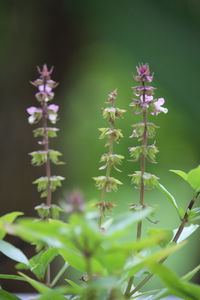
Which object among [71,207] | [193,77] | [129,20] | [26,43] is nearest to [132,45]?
[129,20]

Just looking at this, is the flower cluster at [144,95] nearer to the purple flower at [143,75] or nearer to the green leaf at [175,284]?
the purple flower at [143,75]

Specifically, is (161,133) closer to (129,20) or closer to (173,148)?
(173,148)

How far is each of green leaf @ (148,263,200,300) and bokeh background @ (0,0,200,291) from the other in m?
1.35

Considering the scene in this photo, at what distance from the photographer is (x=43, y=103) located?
31 cm

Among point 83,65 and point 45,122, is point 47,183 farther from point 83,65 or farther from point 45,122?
point 83,65

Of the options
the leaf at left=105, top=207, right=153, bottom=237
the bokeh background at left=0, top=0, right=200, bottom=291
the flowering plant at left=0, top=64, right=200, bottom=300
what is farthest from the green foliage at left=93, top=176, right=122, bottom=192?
the bokeh background at left=0, top=0, right=200, bottom=291

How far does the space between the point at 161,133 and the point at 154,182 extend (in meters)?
2.06

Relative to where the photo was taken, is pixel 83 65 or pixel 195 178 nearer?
pixel 195 178

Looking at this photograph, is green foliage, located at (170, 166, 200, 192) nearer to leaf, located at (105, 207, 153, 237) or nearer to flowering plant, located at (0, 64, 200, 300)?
flowering plant, located at (0, 64, 200, 300)

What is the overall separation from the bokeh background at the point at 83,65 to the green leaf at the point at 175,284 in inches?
53.1

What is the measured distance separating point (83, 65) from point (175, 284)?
74.7 inches

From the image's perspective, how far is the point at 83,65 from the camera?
6.83 ft

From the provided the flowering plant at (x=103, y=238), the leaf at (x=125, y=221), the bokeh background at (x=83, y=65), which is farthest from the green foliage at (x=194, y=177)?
the bokeh background at (x=83, y=65)

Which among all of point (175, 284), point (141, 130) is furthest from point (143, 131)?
point (175, 284)
